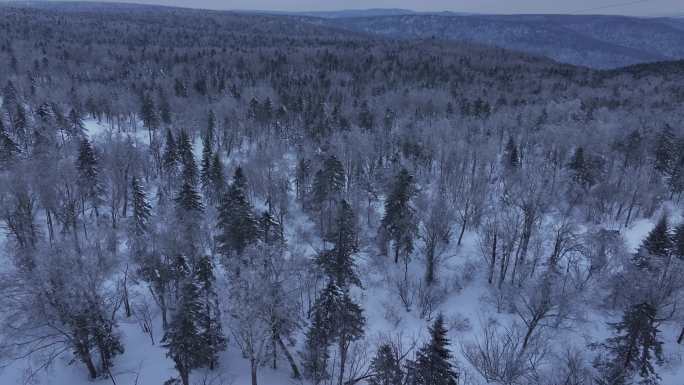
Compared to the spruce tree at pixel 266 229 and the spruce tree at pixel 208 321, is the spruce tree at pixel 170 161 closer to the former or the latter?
the spruce tree at pixel 266 229

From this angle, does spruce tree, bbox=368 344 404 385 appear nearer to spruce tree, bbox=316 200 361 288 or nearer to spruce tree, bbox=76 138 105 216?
spruce tree, bbox=316 200 361 288

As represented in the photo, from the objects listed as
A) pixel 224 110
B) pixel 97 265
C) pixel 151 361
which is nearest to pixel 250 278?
pixel 97 265

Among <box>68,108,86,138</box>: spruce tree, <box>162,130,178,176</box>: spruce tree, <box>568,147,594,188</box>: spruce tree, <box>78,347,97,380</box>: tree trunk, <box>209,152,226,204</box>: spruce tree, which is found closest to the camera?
<box>78,347,97,380</box>: tree trunk

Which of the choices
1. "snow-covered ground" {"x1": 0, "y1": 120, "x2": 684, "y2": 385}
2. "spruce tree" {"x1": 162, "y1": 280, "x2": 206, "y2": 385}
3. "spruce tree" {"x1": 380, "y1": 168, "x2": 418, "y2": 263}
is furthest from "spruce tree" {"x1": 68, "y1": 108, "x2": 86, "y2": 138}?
"spruce tree" {"x1": 162, "y1": 280, "x2": 206, "y2": 385}

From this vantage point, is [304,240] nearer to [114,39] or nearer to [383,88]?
[383,88]

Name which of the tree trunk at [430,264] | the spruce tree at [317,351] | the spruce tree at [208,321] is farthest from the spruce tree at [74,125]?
the spruce tree at [317,351]

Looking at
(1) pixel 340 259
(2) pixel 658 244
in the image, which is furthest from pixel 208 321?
(2) pixel 658 244
